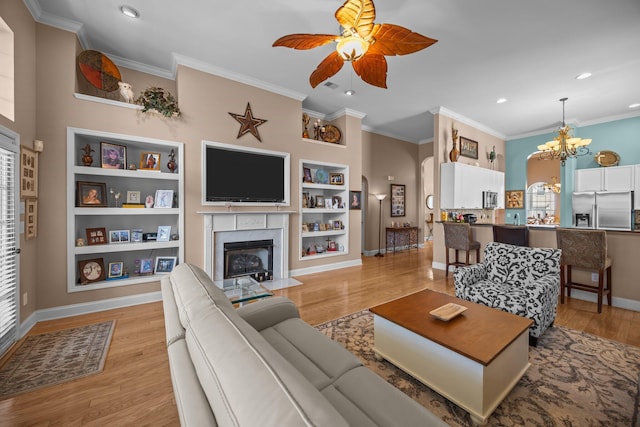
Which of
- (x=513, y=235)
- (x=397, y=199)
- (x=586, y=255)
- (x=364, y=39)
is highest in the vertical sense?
(x=364, y=39)

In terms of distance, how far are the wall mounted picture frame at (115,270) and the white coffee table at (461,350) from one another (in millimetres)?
3316

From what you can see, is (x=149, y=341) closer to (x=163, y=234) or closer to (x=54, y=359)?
(x=54, y=359)

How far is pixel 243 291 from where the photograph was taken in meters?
2.50

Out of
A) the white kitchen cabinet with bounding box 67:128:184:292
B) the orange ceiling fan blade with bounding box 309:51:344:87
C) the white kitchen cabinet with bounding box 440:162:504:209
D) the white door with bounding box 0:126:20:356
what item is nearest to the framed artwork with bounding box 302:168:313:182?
the white kitchen cabinet with bounding box 67:128:184:292

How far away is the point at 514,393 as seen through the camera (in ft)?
5.73

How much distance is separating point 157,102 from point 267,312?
3087 millimetres

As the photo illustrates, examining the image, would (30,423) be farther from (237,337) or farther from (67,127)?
(67,127)

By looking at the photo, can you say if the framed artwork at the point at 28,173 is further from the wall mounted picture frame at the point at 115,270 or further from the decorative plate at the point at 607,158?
the decorative plate at the point at 607,158

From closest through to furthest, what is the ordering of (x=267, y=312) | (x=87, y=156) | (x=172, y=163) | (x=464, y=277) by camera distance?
(x=267, y=312), (x=464, y=277), (x=87, y=156), (x=172, y=163)

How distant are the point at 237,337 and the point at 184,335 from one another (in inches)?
14.8

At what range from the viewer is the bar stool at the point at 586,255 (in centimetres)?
301

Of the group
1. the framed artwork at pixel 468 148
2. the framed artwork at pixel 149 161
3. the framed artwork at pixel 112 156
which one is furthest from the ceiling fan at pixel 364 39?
the framed artwork at pixel 468 148

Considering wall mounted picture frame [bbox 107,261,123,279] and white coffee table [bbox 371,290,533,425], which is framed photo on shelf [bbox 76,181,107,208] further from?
white coffee table [bbox 371,290,533,425]

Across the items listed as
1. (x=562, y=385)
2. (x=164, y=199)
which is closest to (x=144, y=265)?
(x=164, y=199)
